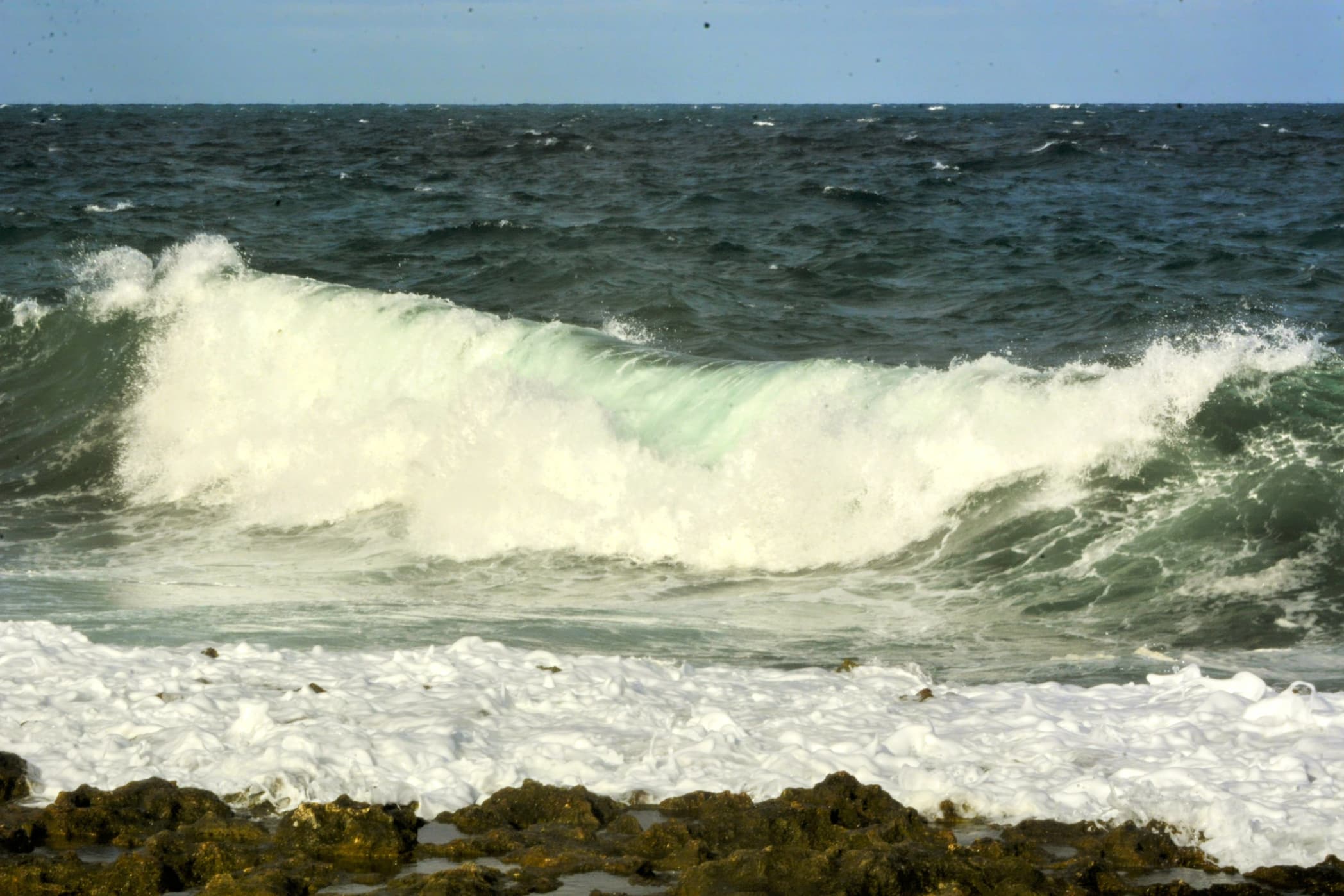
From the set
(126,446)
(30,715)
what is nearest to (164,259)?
(126,446)

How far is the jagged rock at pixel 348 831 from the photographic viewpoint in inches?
187

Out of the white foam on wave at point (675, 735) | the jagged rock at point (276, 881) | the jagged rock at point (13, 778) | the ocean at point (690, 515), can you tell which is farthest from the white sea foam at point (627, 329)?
the jagged rock at point (276, 881)

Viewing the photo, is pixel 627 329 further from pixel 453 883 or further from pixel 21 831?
pixel 453 883

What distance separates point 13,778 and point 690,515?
6201 millimetres

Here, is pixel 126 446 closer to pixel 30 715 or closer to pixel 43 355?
pixel 43 355

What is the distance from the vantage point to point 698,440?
12.2 metres

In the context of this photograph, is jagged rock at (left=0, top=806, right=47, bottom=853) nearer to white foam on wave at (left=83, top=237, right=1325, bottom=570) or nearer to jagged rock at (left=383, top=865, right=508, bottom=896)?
jagged rock at (left=383, top=865, right=508, bottom=896)

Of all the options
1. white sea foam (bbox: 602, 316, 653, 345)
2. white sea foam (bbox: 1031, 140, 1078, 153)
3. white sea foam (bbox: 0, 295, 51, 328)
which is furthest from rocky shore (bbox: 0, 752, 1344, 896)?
white sea foam (bbox: 1031, 140, 1078, 153)

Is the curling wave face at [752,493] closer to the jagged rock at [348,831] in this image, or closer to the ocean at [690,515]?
the ocean at [690,515]

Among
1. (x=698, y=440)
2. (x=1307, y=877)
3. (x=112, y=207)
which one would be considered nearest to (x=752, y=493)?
(x=698, y=440)

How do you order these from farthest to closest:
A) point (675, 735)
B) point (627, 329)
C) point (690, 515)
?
point (627, 329)
point (690, 515)
point (675, 735)

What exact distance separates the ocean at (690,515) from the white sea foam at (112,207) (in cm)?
298

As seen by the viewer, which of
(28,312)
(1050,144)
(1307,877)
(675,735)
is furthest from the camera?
(1050,144)

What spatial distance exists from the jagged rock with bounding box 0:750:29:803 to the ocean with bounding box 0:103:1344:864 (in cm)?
15
